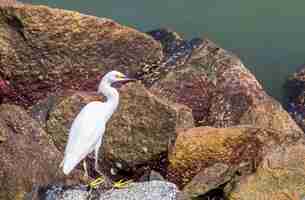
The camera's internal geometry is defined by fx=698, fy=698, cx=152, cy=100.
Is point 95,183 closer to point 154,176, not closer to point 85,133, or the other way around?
point 85,133

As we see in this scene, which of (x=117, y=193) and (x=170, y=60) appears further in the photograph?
(x=170, y=60)

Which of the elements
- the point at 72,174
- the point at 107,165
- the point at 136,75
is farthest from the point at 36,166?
the point at 136,75

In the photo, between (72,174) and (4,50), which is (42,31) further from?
(72,174)

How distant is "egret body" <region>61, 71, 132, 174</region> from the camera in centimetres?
863

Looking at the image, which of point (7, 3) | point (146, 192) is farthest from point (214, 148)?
point (7, 3)

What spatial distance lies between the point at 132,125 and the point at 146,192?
8.60 feet

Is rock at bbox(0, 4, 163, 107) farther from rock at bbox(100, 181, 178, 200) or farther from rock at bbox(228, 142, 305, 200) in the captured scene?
rock at bbox(228, 142, 305, 200)

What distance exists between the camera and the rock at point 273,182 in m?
8.54

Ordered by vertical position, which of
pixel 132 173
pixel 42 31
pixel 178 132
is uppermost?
pixel 42 31

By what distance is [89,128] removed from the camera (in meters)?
8.98

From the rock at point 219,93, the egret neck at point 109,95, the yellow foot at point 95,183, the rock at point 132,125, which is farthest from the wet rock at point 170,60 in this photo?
the yellow foot at point 95,183

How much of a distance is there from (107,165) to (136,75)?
2.84 metres

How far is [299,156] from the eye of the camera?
29.8ft

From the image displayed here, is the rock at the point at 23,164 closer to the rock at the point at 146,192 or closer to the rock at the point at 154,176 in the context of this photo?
the rock at the point at 146,192
